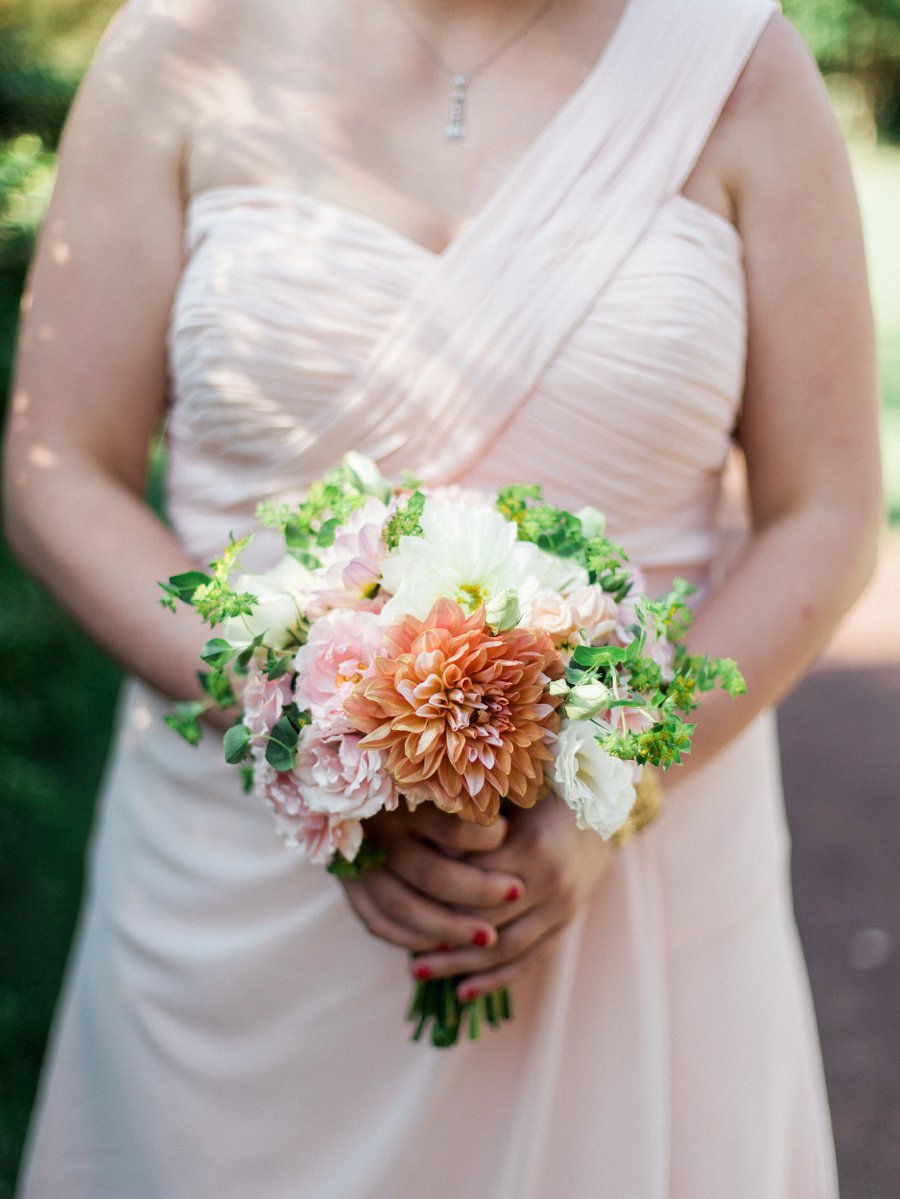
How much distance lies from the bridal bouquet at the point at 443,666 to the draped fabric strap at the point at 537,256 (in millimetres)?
331

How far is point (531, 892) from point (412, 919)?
18cm

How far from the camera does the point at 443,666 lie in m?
1.44

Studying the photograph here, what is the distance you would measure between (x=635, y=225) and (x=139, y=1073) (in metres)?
1.69

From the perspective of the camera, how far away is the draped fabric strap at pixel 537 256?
2004 mm

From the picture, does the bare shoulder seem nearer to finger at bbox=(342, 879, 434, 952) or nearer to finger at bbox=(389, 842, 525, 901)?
finger at bbox=(389, 842, 525, 901)

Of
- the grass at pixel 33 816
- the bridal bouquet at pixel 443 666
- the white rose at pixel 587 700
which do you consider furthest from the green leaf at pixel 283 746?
the grass at pixel 33 816

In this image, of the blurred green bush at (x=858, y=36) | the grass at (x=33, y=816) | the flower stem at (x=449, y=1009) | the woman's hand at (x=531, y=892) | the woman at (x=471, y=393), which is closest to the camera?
→ the woman's hand at (x=531, y=892)

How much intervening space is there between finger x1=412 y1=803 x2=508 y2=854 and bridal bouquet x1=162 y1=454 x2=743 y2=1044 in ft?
0.39

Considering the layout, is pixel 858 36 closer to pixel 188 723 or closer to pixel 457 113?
pixel 457 113

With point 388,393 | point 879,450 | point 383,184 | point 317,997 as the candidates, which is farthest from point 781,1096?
point 383,184

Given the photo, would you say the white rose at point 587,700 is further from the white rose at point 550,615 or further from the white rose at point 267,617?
the white rose at point 267,617

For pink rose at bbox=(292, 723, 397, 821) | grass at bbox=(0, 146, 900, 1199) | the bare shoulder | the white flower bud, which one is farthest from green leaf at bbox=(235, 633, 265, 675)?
grass at bbox=(0, 146, 900, 1199)

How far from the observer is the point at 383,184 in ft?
6.76

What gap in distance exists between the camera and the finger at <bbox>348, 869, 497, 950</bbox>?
1.81 m
